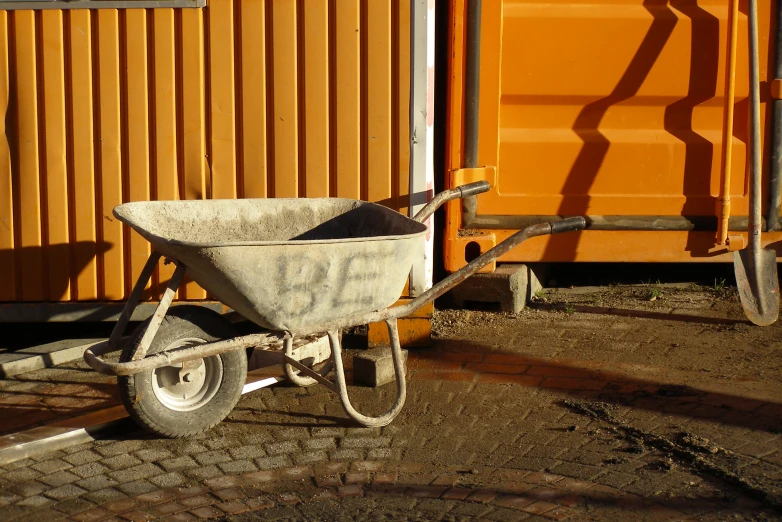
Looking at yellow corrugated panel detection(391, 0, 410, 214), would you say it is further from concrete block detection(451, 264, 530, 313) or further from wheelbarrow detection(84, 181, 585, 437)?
concrete block detection(451, 264, 530, 313)

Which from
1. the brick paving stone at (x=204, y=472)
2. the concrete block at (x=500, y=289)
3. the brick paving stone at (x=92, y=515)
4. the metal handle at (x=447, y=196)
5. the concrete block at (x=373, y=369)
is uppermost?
the metal handle at (x=447, y=196)

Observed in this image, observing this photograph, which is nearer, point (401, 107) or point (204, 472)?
point (204, 472)

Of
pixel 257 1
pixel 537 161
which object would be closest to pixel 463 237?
pixel 537 161

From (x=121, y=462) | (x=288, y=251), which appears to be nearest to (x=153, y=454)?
(x=121, y=462)

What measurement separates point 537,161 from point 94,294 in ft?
8.55

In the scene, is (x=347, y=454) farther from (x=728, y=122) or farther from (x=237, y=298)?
(x=728, y=122)

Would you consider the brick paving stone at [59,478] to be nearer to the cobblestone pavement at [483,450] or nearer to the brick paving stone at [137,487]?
the cobblestone pavement at [483,450]

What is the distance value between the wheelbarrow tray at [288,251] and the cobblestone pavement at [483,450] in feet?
1.84

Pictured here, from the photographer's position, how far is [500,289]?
18.6 ft

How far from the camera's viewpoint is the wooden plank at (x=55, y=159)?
505 cm

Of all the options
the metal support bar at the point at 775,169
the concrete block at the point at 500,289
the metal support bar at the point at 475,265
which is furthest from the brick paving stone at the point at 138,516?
the metal support bar at the point at 775,169

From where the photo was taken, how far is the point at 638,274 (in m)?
6.36

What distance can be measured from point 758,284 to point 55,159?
153 inches

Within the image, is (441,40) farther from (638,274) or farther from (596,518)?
(596,518)
